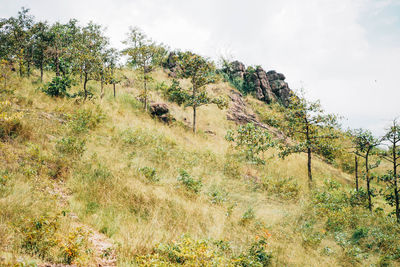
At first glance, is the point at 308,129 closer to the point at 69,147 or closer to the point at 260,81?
the point at 69,147

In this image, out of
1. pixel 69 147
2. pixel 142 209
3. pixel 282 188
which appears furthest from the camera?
pixel 282 188

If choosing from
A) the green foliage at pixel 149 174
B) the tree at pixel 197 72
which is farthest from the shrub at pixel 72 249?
the tree at pixel 197 72

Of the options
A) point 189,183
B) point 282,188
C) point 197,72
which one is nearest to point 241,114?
point 197,72

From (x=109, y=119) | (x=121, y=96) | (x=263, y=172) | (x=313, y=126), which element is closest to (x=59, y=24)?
(x=121, y=96)

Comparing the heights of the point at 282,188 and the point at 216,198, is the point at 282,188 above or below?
below

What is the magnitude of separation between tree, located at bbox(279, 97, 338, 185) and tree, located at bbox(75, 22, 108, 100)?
13099 millimetres

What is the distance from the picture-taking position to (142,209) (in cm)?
512

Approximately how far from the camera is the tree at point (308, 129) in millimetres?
11398

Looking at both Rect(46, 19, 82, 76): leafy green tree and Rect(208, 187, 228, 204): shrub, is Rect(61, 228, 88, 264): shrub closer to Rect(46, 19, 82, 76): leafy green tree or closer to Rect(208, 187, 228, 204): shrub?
Rect(208, 187, 228, 204): shrub

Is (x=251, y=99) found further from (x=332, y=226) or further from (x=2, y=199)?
(x=2, y=199)

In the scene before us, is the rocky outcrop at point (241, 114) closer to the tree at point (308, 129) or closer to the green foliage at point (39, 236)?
the tree at point (308, 129)

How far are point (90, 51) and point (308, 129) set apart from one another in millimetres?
15176

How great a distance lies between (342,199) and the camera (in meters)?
8.28

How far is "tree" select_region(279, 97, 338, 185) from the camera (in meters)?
11.4
